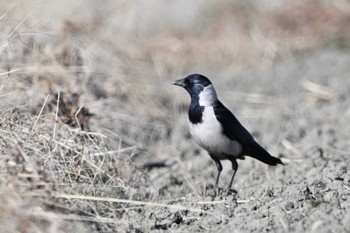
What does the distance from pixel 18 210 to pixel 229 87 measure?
6.10m

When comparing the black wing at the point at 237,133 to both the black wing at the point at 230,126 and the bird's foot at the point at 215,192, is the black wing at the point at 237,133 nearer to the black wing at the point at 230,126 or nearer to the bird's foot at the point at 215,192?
the black wing at the point at 230,126

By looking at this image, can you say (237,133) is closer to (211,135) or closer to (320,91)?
(211,135)

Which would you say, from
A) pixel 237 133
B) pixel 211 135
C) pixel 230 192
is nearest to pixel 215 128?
pixel 211 135

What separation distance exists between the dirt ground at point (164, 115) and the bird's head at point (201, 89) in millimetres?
657

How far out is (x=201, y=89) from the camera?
22.4 feet

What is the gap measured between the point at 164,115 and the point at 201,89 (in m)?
2.55

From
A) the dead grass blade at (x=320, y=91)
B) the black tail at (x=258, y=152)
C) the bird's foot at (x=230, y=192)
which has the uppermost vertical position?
the black tail at (x=258, y=152)

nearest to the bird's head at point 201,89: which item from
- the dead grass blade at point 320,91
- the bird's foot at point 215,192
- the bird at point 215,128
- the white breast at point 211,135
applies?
the bird at point 215,128

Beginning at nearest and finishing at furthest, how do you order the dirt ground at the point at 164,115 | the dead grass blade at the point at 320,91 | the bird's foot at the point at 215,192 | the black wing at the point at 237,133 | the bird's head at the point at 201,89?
the dirt ground at the point at 164,115 → the bird's foot at the point at 215,192 → the black wing at the point at 237,133 → the bird's head at the point at 201,89 → the dead grass blade at the point at 320,91

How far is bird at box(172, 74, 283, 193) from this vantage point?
258 inches

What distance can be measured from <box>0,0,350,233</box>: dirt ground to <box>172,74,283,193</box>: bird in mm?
299

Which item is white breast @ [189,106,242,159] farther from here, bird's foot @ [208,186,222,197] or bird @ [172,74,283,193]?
bird's foot @ [208,186,222,197]

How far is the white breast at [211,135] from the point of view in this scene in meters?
6.52

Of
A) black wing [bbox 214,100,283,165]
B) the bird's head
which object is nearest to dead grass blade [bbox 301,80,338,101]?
black wing [bbox 214,100,283,165]
